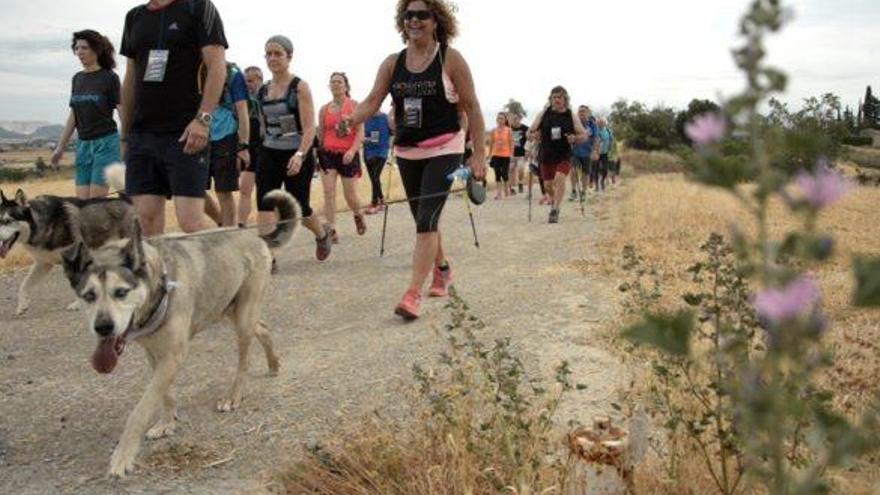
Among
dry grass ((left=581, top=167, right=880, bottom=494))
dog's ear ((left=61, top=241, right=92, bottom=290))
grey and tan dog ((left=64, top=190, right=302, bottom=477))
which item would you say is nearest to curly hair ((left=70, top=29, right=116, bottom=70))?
grey and tan dog ((left=64, top=190, right=302, bottom=477))

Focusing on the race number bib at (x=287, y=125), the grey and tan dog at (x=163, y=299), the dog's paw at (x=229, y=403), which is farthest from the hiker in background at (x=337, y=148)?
the dog's paw at (x=229, y=403)

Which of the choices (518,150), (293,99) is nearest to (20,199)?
(293,99)

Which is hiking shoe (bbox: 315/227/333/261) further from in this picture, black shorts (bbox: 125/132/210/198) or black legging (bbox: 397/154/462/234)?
black shorts (bbox: 125/132/210/198)

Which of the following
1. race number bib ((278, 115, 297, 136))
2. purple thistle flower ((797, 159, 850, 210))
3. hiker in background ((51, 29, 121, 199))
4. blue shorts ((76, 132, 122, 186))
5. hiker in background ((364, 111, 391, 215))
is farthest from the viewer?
hiker in background ((364, 111, 391, 215))

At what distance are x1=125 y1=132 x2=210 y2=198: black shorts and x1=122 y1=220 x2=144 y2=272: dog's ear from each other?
1.69 metres

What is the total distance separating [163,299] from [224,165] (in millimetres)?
4213

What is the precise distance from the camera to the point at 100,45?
22.9 ft

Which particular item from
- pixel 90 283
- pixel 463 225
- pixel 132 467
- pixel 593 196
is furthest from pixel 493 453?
pixel 593 196

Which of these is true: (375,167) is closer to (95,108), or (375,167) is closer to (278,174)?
(278,174)

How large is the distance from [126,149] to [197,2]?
1.15 m

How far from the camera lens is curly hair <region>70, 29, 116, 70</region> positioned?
6848 mm

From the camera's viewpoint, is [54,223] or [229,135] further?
[229,135]

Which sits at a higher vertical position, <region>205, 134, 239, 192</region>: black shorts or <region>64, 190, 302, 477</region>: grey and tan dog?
<region>205, 134, 239, 192</region>: black shorts

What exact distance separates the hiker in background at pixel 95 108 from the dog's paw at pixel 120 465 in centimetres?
462
